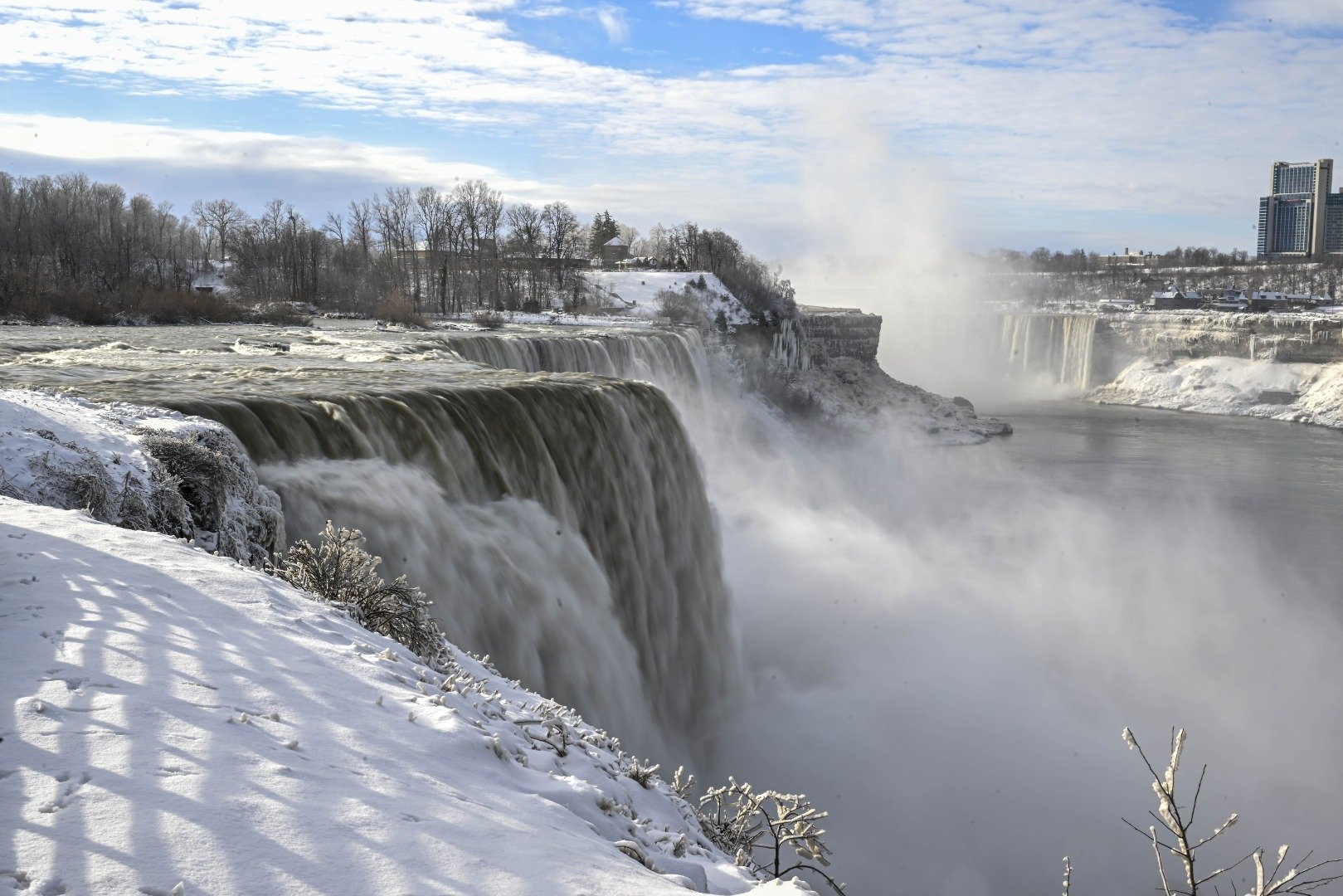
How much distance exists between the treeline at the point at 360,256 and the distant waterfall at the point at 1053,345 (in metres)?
28.9

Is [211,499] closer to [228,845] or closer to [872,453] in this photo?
[228,845]

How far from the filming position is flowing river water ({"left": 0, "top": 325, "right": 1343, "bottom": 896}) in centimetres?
1018

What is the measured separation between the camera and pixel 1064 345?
81125mm

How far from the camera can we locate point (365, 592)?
611cm

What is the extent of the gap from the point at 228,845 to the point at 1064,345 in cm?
8555

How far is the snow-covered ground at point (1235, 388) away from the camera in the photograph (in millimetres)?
63438

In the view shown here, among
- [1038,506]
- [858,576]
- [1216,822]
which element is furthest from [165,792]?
[1038,506]

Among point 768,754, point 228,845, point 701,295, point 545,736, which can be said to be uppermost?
point 701,295

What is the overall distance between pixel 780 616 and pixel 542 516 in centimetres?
1071

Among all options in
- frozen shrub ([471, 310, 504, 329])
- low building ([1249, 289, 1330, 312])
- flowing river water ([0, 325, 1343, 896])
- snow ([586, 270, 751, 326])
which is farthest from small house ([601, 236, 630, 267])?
flowing river water ([0, 325, 1343, 896])

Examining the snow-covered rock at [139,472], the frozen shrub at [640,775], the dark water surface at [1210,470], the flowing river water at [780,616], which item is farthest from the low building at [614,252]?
the frozen shrub at [640,775]

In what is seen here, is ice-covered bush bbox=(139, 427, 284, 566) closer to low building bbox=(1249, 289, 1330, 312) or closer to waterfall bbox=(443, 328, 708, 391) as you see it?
waterfall bbox=(443, 328, 708, 391)

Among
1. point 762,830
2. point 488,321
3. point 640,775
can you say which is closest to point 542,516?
point 640,775

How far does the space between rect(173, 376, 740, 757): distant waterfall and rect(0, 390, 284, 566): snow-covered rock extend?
76 cm
